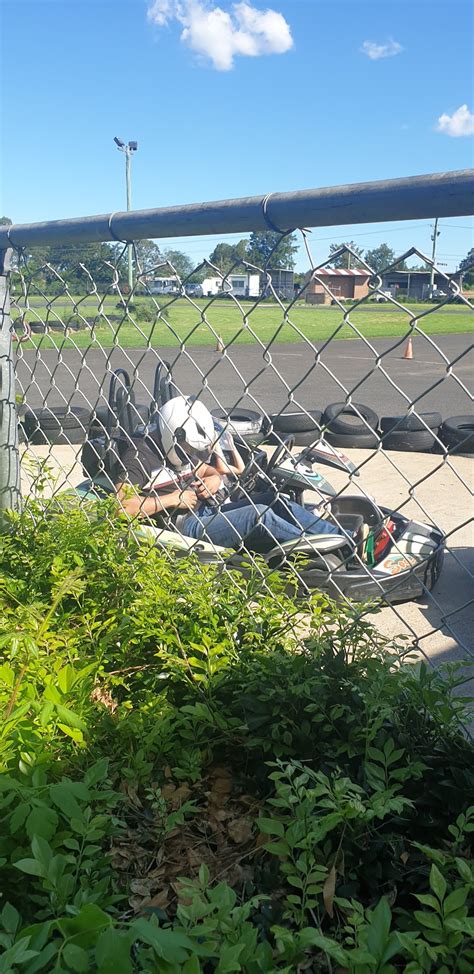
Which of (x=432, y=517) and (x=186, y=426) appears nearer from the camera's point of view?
(x=186, y=426)

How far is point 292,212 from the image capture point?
1790 mm

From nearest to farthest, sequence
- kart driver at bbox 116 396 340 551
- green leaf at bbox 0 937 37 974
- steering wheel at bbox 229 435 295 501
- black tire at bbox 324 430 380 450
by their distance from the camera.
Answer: green leaf at bbox 0 937 37 974, steering wheel at bbox 229 435 295 501, kart driver at bbox 116 396 340 551, black tire at bbox 324 430 380 450

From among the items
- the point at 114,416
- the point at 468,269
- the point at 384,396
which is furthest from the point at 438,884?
the point at 384,396

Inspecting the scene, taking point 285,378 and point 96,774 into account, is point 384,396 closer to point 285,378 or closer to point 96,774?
point 285,378

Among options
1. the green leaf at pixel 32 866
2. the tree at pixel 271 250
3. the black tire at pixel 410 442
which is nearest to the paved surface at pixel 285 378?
the black tire at pixel 410 442

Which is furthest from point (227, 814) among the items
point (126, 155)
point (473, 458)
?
point (126, 155)

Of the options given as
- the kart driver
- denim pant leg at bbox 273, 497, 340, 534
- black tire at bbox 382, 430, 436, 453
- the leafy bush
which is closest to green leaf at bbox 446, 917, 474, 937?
the leafy bush

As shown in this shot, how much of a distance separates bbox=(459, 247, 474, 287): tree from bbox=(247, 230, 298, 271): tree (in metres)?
0.43

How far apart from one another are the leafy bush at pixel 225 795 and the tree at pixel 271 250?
792 millimetres

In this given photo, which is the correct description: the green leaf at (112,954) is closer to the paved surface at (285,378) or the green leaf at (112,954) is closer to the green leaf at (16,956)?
the green leaf at (16,956)

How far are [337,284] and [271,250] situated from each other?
17 cm

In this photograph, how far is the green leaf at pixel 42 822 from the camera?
143cm

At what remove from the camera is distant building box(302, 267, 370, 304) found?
178 cm

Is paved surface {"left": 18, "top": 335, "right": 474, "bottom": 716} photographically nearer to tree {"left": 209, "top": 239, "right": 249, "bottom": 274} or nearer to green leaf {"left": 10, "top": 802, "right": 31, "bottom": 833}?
tree {"left": 209, "top": 239, "right": 249, "bottom": 274}
